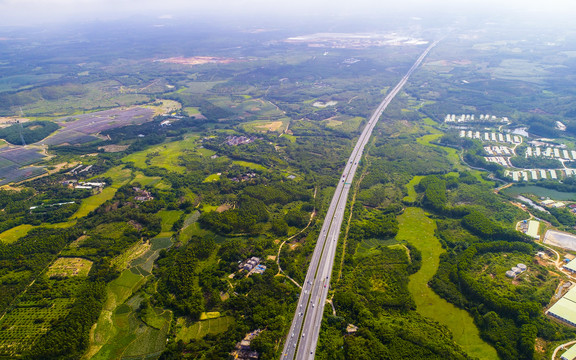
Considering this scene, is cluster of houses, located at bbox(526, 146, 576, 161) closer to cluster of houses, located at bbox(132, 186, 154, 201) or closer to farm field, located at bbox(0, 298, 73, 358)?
cluster of houses, located at bbox(132, 186, 154, 201)

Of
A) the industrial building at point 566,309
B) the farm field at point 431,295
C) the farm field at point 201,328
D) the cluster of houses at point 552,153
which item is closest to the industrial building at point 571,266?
the industrial building at point 566,309

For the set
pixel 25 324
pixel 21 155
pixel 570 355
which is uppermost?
pixel 21 155

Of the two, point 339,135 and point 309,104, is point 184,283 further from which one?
point 309,104

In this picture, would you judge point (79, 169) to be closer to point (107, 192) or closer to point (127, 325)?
point (107, 192)

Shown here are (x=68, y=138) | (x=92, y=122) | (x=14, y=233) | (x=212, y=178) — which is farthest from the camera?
(x=92, y=122)

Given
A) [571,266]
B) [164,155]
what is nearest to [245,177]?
[164,155]

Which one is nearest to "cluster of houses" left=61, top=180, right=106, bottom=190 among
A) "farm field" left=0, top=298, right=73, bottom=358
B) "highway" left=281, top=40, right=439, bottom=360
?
"farm field" left=0, top=298, right=73, bottom=358
